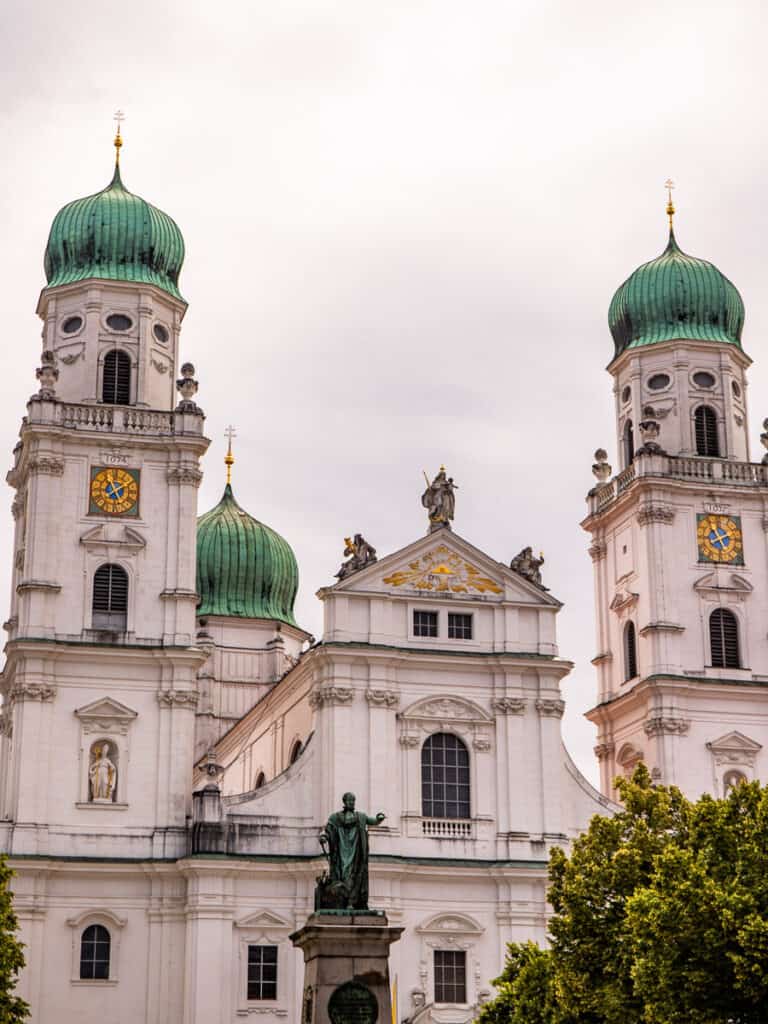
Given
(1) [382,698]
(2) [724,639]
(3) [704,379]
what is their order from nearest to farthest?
(1) [382,698], (2) [724,639], (3) [704,379]

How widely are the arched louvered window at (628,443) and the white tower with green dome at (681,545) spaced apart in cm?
6

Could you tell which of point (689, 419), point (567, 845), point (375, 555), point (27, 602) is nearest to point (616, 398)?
point (689, 419)

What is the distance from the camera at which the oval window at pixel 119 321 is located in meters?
57.1

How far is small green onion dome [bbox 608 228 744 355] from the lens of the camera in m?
61.1

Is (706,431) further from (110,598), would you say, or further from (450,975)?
(110,598)

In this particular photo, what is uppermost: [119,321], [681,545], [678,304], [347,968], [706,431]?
[678,304]

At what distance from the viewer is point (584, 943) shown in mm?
36969

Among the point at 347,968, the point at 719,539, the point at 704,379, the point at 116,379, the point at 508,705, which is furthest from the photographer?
the point at 704,379

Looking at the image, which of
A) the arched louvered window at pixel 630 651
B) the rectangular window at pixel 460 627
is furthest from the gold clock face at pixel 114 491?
the arched louvered window at pixel 630 651

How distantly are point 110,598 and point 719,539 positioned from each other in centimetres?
1939

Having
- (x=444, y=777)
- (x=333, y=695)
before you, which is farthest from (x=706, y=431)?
(x=333, y=695)

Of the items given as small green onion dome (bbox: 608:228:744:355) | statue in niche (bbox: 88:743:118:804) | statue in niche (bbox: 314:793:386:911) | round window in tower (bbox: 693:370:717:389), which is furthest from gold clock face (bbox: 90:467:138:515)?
statue in niche (bbox: 314:793:386:911)

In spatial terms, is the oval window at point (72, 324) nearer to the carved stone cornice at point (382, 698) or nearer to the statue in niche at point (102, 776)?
the statue in niche at point (102, 776)

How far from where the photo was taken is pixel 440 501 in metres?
56.2
